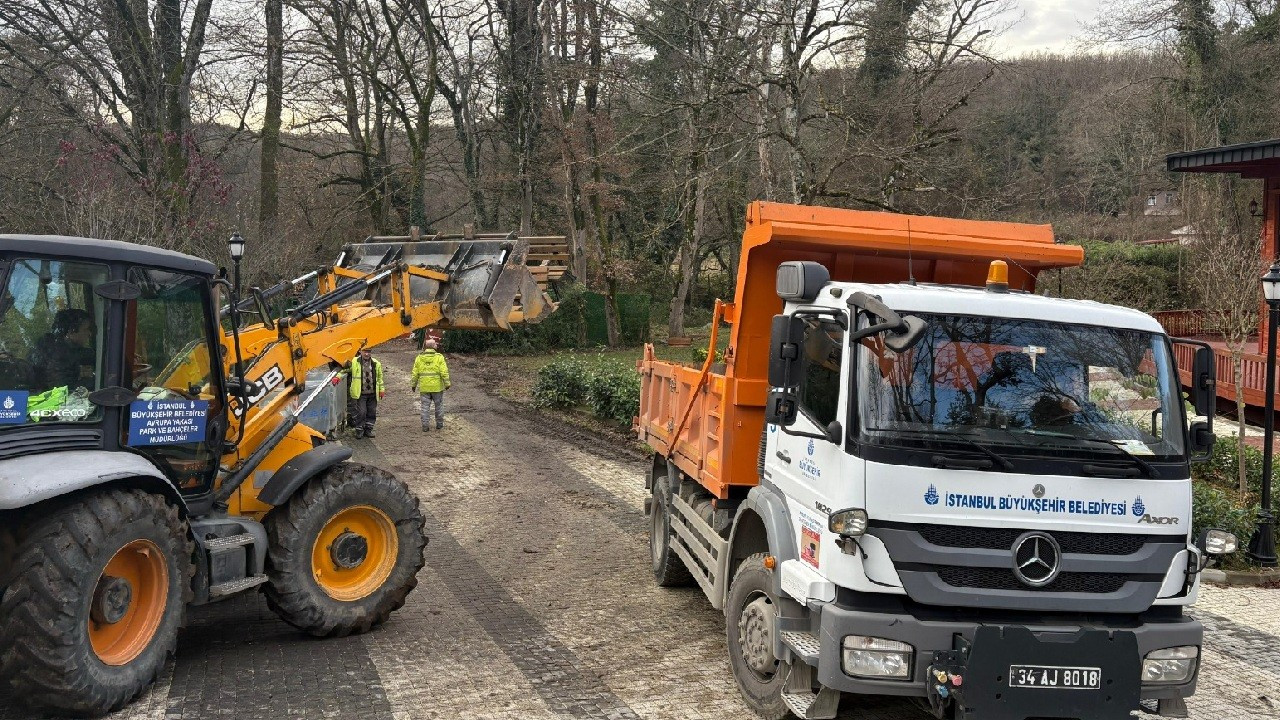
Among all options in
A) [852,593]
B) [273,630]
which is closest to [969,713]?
[852,593]

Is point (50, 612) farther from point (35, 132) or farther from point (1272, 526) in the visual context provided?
point (35, 132)

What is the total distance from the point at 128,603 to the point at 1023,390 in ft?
16.4

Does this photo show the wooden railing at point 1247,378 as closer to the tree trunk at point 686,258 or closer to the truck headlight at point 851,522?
the truck headlight at point 851,522

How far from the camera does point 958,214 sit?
2164 centimetres

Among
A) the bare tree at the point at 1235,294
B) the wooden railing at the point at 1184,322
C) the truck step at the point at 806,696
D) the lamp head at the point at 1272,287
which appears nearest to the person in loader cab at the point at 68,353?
the truck step at the point at 806,696

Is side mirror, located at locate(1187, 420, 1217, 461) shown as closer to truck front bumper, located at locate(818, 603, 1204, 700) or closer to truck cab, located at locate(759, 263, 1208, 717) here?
truck cab, located at locate(759, 263, 1208, 717)

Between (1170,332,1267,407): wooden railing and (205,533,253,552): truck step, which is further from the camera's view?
(1170,332,1267,407): wooden railing

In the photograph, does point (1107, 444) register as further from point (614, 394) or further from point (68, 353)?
point (614, 394)

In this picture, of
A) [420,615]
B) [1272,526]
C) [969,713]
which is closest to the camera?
[969,713]

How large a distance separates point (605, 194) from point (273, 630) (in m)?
27.5

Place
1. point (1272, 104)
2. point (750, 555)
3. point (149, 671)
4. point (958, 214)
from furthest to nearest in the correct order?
point (1272, 104) → point (958, 214) → point (750, 555) → point (149, 671)

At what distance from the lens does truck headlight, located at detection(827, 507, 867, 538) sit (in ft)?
16.4

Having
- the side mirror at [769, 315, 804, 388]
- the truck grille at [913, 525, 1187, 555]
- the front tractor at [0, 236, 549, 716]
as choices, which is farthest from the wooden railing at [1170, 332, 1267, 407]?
the front tractor at [0, 236, 549, 716]

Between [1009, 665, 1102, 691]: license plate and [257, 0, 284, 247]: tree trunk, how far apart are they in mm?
26463
